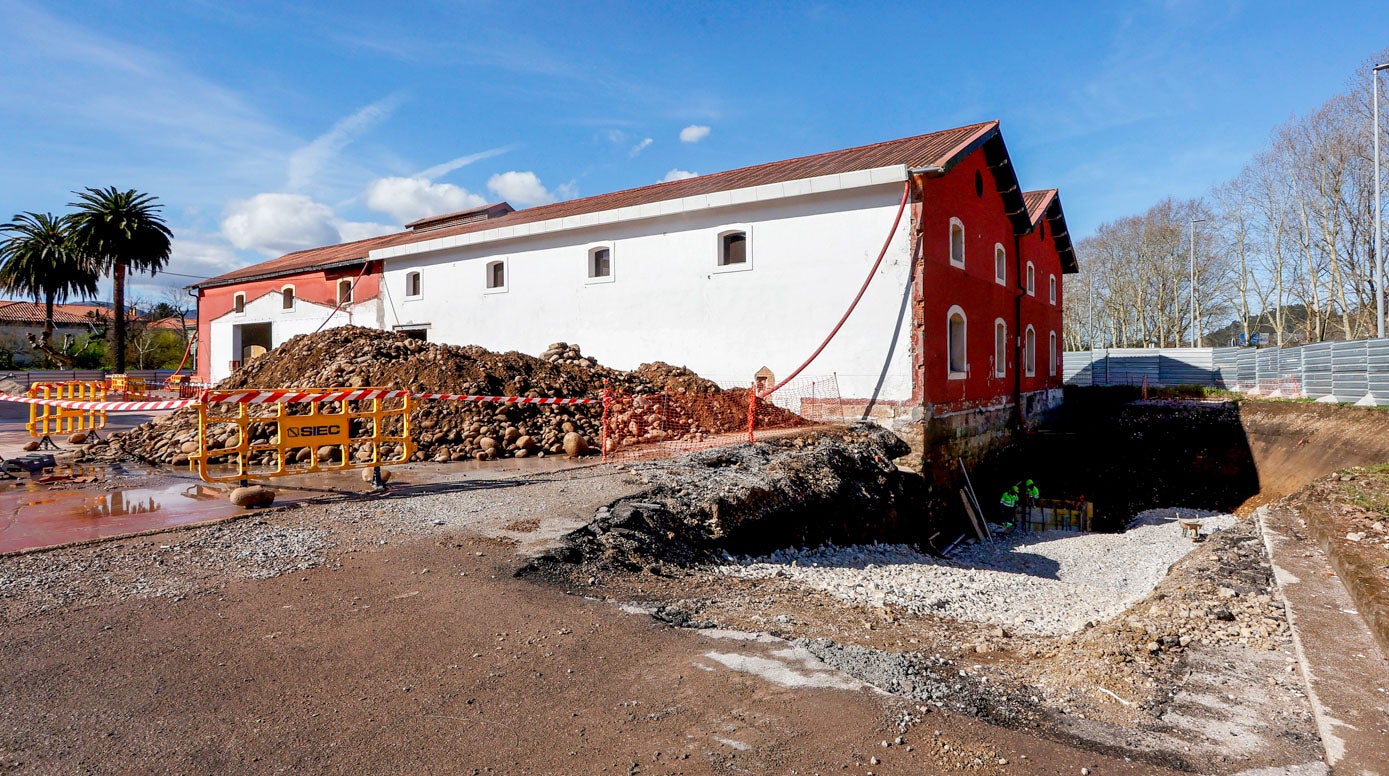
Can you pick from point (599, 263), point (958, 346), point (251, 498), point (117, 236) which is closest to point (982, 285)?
point (958, 346)

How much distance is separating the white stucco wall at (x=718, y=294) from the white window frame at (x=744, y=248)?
5cm

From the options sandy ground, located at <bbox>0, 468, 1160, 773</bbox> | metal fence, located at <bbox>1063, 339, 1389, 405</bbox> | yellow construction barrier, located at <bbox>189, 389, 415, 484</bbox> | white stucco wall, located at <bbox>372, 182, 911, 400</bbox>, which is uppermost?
white stucco wall, located at <bbox>372, 182, 911, 400</bbox>

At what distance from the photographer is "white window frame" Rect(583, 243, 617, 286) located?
17.6 metres

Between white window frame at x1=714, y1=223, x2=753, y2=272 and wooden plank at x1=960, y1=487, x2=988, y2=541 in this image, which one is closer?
wooden plank at x1=960, y1=487, x2=988, y2=541

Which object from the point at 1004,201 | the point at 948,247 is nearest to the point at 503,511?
the point at 948,247

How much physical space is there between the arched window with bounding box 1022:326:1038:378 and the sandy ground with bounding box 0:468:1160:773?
1940 cm

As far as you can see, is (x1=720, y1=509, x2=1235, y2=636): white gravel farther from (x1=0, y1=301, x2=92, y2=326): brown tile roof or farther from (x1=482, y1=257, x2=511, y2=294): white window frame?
(x1=0, y1=301, x2=92, y2=326): brown tile roof

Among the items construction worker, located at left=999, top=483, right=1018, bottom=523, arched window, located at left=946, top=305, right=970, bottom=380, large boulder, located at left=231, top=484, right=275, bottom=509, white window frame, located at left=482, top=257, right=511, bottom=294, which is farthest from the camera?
white window frame, located at left=482, top=257, right=511, bottom=294

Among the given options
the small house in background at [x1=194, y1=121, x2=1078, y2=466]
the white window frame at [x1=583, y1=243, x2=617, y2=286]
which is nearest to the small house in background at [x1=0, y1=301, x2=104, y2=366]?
the small house in background at [x1=194, y1=121, x2=1078, y2=466]

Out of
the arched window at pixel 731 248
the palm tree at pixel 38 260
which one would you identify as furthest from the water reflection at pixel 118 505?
the palm tree at pixel 38 260

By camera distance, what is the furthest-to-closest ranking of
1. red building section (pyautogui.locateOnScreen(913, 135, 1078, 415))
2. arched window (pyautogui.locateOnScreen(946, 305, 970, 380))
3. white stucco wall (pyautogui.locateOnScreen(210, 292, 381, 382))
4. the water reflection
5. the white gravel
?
white stucco wall (pyautogui.locateOnScreen(210, 292, 381, 382))
arched window (pyautogui.locateOnScreen(946, 305, 970, 380))
red building section (pyautogui.locateOnScreen(913, 135, 1078, 415))
the water reflection
the white gravel

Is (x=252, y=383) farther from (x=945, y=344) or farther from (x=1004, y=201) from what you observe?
(x=1004, y=201)

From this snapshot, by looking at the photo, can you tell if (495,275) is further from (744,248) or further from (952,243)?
(952,243)

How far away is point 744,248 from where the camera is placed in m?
15.9
